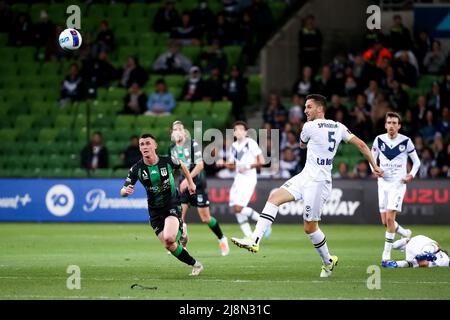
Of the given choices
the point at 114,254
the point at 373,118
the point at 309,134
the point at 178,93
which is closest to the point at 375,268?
the point at 309,134

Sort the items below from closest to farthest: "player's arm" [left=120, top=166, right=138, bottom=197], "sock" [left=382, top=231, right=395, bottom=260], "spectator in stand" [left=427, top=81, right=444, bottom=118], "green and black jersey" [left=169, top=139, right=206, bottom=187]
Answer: "player's arm" [left=120, top=166, right=138, bottom=197]
"sock" [left=382, top=231, right=395, bottom=260]
"green and black jersey" [left=169, top=139, right=206, bottom=187]
"spectator in stand" [left=427, top=81, right=444, bottom=118]

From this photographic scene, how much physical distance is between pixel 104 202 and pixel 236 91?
220 inches

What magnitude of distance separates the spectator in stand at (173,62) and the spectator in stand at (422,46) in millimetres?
6792

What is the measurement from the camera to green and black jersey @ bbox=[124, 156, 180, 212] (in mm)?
15461

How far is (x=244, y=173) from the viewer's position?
75.0 feet

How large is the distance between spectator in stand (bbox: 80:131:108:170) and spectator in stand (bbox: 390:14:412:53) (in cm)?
858

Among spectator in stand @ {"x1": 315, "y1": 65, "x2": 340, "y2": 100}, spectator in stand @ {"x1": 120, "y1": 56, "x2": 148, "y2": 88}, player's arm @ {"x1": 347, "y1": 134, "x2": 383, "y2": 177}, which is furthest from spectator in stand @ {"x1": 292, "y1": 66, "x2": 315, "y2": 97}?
player's arm @ {"x1": 347, "y1": 134, "x2": 383, "y2": 177}

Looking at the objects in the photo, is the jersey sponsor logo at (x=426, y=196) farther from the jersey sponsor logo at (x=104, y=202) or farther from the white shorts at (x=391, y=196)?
the white shorts at (x=391, y=196)

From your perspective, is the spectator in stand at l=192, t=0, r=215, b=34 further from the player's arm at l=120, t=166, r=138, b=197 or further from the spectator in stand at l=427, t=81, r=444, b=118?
the player's arm at l=120, t=166, r=138, b=197

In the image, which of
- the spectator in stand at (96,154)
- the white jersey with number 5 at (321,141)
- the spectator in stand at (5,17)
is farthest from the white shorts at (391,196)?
the spectator in stand at (5,17)

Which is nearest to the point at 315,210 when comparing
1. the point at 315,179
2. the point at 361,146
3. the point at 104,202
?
the point at 315,179

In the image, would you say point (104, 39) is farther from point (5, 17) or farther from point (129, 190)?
point (129, 190)

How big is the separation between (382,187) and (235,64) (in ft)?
50.7

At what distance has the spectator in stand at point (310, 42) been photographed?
31.2 meters
